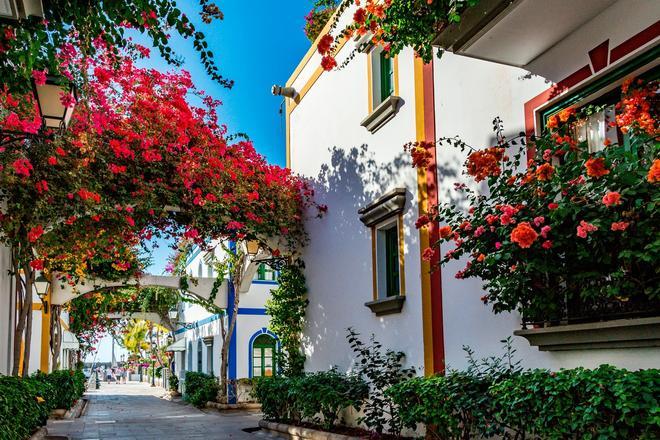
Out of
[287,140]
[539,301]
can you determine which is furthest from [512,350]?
[287,140]

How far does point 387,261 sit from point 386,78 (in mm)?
2756

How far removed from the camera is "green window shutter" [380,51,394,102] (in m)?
9.98

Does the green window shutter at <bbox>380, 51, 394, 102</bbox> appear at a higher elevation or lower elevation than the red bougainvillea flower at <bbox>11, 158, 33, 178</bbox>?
higher

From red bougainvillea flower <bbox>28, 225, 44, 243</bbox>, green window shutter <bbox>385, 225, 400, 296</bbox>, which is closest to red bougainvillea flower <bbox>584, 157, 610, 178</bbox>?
green window shutter <bbox>385, 225, 400, 296</bbox>

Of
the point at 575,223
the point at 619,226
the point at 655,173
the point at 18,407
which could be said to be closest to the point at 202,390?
the point at 18,407

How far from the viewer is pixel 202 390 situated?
20312 mm

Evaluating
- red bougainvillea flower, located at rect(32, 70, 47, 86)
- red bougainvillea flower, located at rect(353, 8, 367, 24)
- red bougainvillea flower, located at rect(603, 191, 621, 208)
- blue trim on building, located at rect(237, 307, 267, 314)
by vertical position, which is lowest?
blue trim on building, located at rect(237, 307, 267, 314)

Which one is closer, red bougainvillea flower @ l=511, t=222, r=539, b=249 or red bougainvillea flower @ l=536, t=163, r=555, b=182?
red bougainvillea flower @ l=511, t=222, r=539, b=249

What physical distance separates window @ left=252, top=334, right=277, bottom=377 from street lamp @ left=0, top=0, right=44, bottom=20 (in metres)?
17.1

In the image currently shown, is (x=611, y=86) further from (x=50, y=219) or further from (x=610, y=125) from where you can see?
(x=50, y=219)

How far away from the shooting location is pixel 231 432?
12125mm

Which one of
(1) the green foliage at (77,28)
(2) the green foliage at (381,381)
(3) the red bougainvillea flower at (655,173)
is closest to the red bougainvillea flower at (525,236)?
(3) the red bougainvillea flower at (655,173)

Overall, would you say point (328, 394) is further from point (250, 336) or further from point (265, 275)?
point (265, 275)

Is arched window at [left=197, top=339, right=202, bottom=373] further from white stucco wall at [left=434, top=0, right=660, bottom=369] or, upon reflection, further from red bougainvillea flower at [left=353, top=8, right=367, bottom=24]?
red bougainvillea flower at [left=353, top=8, right=367, bottom=24]
